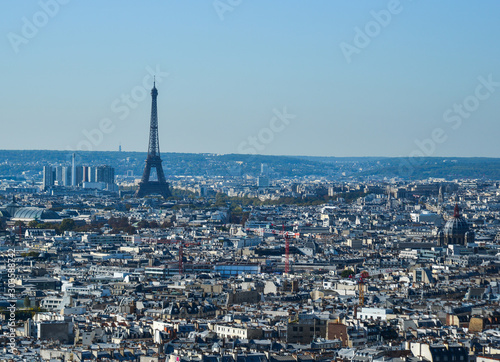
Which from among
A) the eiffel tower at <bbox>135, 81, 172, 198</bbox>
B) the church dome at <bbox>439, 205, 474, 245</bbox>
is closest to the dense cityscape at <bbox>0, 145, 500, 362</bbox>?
the church dome at <bbox>439, 205, 474, 245</bbox>

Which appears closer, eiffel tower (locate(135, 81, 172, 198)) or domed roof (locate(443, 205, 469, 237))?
domed roof (locate(443, 205, 469, 237))

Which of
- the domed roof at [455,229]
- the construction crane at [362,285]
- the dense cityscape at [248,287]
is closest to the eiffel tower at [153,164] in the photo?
the dense cityscape at [248,287]

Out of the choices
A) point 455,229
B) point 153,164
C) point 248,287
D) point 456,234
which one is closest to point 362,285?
point 248,287

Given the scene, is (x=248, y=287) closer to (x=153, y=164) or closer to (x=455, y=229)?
(x=455, y=229)

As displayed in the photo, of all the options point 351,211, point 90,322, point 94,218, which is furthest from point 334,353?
point 351,211

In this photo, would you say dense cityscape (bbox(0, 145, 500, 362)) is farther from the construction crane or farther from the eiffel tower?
the eiffel tower

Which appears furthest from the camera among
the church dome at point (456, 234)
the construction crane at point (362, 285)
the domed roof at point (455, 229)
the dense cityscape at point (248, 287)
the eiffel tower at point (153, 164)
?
the eiffel tower at point (153, 164)

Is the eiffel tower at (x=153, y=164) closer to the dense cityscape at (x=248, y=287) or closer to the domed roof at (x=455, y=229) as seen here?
the dense cityscape at (x=248, y=287)

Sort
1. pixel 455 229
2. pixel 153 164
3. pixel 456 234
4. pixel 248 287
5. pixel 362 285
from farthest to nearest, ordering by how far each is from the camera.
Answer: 1. pixel 153 164
2. pixel 456 234
3. pixel 455 229
4. pixel 362 285
5. pixel 248 287

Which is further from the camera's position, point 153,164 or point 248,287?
point 153,164

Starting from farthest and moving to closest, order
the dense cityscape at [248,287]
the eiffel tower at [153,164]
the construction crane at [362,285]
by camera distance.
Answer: the eiffel tower at [153,164], the construction crane at [362,285], the dense cityscape at [248,287]

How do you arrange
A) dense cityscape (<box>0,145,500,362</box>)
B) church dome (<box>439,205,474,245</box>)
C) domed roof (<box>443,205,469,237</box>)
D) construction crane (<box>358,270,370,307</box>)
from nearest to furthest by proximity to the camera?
1. dense cityscape (<box>0,145,500,362</box>)
2. construction crane (<box>358,270,370,307</box>)
3. church dome (<box>439,205,474,245</box>)
4. domed roof (<box>443,205,469,237</box>)
